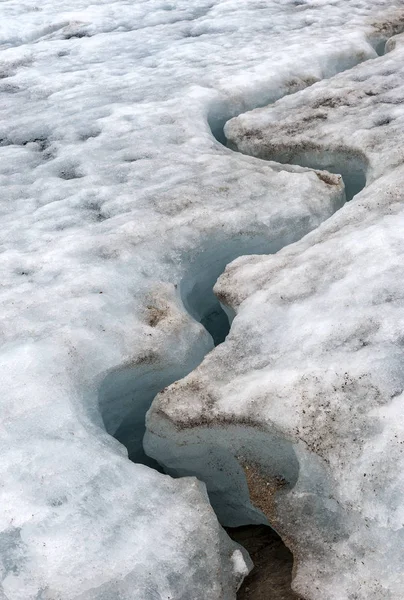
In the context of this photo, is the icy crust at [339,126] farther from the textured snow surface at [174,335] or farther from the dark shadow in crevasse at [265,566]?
the dark shadow in crevasse at [265,566]

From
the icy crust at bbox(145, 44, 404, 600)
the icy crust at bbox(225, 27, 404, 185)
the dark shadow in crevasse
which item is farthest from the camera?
the icy crust at bbox(225, 27, 404, 185)

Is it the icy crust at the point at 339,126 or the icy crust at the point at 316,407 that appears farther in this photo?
the icy crust at the point at 339,126

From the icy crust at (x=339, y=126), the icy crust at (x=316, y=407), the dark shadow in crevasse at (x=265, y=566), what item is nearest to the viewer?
the icy crust at (x=316, y=407)

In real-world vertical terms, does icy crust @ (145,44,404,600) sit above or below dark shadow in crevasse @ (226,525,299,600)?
above

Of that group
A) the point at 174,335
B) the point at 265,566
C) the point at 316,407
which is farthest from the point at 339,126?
the point at 265,566

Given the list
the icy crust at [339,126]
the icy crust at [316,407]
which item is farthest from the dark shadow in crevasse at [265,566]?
the icy crust at [339,126]

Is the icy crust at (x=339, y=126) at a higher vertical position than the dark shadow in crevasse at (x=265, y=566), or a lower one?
higher

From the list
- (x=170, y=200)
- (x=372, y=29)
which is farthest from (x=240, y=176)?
(x=372, y=29)

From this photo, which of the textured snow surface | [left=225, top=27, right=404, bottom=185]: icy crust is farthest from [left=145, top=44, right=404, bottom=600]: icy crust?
[left=225, top=27, right=404, bottom=185]: icy crust

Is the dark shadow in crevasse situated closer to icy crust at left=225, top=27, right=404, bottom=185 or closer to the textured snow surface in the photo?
the textured snow surface
